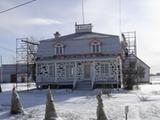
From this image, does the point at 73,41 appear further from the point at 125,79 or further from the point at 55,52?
the point at 125,79

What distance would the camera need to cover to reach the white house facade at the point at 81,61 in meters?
37.7

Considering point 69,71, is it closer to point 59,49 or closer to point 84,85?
point 84,85

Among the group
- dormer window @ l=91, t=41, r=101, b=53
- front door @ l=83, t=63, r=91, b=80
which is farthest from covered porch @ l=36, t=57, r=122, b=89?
dormer window @ l=91, t=41, r=101, b=53

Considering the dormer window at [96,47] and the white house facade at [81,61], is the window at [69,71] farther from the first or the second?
the dormer window at [96,47]

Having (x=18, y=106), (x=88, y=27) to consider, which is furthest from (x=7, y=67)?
(x=18, y=106)

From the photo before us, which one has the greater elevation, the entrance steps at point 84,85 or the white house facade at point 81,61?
the white house facade at point 81,61

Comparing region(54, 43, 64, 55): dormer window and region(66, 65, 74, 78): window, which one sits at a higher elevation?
region(54, 43, 64, 55): dormer window

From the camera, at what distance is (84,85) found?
3791 centimetres

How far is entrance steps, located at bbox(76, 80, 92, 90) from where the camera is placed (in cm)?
3744

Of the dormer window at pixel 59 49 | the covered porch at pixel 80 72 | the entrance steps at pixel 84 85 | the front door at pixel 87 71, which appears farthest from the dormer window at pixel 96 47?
the dormer window at pixel 59 49

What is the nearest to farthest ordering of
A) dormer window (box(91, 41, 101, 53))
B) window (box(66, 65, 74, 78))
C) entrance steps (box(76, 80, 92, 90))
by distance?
1. entrance steps (box(76, 80, 92, 90))
2. dormer window (box(91, 41, 101, 53))
3. window (box(66, 65, 74, 78))

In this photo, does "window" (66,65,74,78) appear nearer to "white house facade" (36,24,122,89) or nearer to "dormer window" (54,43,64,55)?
"white house facade" (36,24,122,89)

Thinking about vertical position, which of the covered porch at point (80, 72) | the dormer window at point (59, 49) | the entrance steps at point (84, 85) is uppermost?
the dormer window at point (59, 49)

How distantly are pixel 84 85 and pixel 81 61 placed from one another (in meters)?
2.59
